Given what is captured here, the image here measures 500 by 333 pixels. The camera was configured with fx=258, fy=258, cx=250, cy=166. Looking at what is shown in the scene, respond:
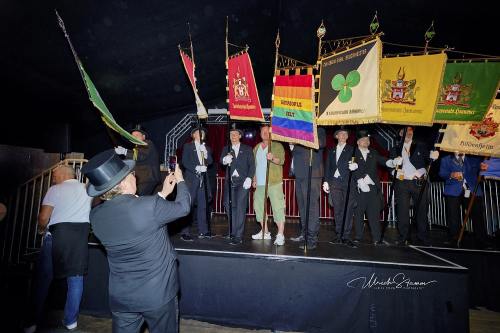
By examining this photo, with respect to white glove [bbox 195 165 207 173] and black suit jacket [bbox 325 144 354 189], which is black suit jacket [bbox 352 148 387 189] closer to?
black suit jacket [bbox 325 144 354 189]

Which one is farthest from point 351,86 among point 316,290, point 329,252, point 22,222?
point 22,222

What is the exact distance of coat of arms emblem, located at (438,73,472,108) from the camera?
168 inches

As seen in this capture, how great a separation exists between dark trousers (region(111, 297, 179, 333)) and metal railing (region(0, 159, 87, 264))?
3207 mm

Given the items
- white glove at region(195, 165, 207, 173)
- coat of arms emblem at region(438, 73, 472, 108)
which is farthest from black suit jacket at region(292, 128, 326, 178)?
coat of arms emblem at region(438, 73, 472, 108)

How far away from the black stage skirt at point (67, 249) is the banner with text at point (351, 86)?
12.4 ft

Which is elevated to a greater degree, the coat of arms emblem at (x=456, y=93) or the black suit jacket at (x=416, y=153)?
the coat of arms emblem at (x=456, y=93)

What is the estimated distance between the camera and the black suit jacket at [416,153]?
489 cm

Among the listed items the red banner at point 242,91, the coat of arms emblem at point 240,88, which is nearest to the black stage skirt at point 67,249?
the red banner at point 242,91

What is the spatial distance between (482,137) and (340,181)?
8.06ft

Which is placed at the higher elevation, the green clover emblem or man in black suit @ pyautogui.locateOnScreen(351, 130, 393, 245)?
the green clover emblem

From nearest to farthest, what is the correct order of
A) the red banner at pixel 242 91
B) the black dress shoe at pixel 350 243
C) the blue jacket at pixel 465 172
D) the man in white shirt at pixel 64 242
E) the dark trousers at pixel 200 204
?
1. the man in white shirt at pixel 64 242
2. the red banner at pixel 242 91
3. the black dress shoe at pixel 350 243
4. the dark trousers at pixel 200 204
5. the blue jacket at pixel 465 172

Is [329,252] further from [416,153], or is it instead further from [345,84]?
[416,153]

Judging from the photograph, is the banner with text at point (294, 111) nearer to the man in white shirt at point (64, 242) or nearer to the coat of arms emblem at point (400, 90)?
the coat of arms emblem at point (400, 90)
